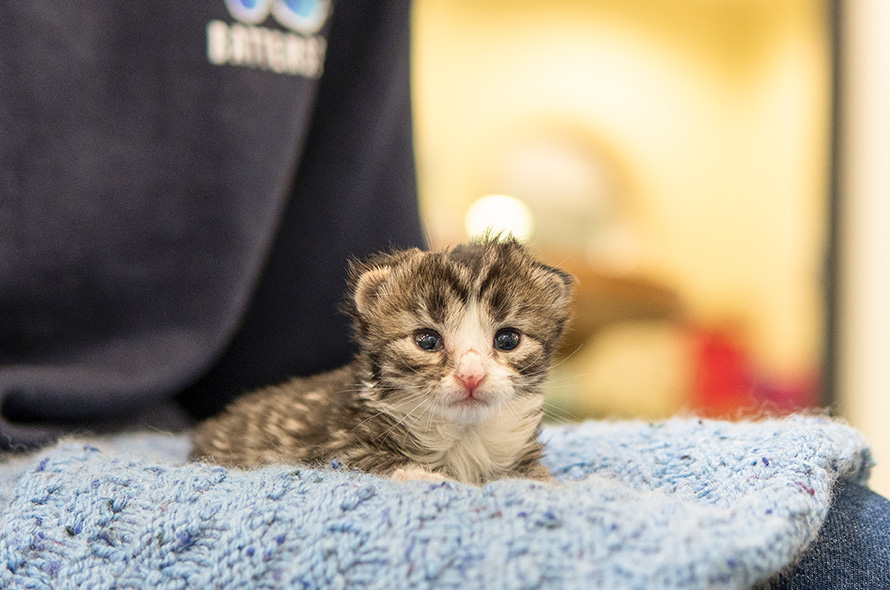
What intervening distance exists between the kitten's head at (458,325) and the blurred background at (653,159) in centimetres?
393

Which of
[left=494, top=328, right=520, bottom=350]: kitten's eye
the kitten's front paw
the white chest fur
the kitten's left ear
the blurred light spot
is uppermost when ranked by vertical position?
the kitten's left ear

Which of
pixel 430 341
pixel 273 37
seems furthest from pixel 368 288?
pixel 273 37

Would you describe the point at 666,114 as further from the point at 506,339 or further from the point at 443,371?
the point at 443,371

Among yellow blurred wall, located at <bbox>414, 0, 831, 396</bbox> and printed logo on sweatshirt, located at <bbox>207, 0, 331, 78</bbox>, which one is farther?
yellow blurred wall, located at <bbox>414, 0, 831, 396</bbox>

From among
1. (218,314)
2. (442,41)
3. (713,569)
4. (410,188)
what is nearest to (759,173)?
(442,41)

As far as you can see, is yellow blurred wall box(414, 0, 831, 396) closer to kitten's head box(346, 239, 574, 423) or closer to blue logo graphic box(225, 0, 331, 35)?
blue logo graphic box(225, 0, 331, 35)

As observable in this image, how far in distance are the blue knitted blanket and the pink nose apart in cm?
21

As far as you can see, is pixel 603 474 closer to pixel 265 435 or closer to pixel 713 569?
pixel 713 569

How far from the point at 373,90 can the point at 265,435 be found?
2.93 ft

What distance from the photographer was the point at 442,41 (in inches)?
246

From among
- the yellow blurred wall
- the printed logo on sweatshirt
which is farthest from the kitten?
the yellow blurred wall

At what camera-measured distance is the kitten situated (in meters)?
1.06

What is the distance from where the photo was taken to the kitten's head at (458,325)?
3.43ft

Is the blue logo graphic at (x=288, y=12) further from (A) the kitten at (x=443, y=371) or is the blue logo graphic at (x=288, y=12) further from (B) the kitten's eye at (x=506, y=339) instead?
(B) the kitten's eye at (x=506, y=339)
